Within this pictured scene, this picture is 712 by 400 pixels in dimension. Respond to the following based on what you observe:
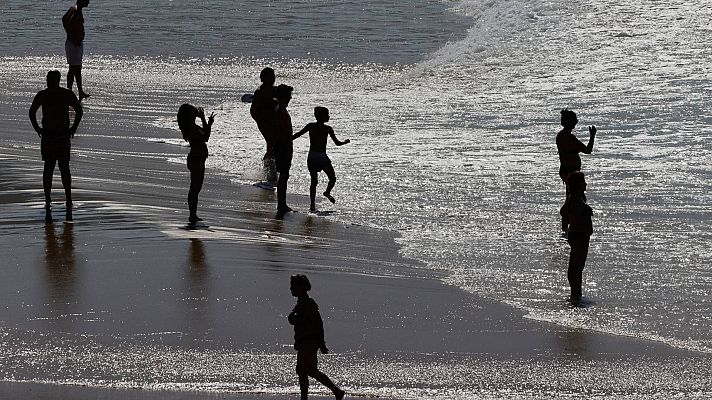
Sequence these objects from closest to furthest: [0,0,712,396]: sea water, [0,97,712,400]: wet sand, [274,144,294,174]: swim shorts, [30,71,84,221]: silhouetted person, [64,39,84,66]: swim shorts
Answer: [0,97,712,400]: wet sand → [0,0,712,396]: sea water → [30,71,84,221]: silhouetted person → [274,144,294,174]: swim shorts → [64,39,84,66]: swim shorts

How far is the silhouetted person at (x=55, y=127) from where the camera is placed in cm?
1130

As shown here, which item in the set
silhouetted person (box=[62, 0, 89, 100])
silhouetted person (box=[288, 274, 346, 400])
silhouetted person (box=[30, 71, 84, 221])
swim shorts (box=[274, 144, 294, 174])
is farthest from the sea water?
silhouetted person (box=[30, 71, 84, 221])

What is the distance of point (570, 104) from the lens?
789 inches

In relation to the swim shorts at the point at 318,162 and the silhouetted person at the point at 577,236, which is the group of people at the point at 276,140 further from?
the silhouetted person at the point at 577,236

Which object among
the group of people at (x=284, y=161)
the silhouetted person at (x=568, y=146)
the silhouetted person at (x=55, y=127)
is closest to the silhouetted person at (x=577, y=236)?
the group of people at (x=284, y=161)

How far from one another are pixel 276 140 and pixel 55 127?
238 cm

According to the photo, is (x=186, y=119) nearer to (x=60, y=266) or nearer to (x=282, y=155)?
(x=282, y=155)

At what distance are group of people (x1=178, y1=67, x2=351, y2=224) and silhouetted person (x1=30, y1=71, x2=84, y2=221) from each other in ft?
3.21

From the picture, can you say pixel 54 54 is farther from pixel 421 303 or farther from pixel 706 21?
pixel 421 303

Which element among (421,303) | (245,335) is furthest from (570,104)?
(245,335)

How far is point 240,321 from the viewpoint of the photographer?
28.0 ft

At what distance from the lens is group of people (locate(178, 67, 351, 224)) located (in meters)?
11.6

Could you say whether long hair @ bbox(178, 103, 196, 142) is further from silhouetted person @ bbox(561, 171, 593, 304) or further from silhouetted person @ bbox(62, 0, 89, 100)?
silhouetted person @ bbox(62, 0, 89, 100)

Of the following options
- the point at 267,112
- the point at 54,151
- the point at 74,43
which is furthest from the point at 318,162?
the point at 74,43
